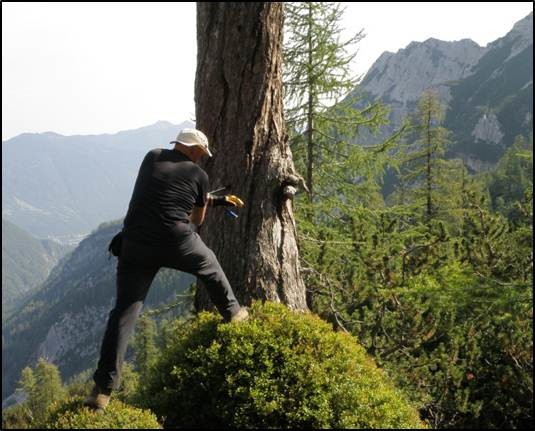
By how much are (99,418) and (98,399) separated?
0.97 ft

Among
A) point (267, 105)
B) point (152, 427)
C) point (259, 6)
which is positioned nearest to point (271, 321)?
point (152, 427)

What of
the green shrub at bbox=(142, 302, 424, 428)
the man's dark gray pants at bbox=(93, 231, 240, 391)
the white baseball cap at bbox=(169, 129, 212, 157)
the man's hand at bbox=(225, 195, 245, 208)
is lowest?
the green shrub at bbox=(142, 302, 424, 428)

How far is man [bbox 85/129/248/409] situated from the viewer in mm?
4215

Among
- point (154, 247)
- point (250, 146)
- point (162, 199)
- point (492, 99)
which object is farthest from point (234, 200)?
point (492, 99)

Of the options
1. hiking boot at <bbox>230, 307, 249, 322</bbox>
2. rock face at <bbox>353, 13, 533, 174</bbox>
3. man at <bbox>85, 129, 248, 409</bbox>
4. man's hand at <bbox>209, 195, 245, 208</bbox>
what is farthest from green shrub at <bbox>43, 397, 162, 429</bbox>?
rock face at <bbox>353, 13, 533, 174</bbox>

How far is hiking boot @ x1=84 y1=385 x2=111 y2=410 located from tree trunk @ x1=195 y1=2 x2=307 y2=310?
179 cm

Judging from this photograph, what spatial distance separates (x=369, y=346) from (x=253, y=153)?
423cm

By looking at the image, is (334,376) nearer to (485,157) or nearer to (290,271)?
(290,271)

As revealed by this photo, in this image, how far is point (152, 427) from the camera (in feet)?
12.4

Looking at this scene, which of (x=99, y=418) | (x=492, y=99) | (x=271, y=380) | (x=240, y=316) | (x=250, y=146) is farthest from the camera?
(x=492, y=99)

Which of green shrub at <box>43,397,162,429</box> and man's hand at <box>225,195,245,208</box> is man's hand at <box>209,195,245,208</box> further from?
green shrub at <box>43,397,162,429</box>

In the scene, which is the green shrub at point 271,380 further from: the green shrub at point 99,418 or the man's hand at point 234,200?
the man's hand at point 234,200

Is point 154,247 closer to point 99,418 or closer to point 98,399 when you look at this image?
point 98,399

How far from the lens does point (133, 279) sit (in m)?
4.39
